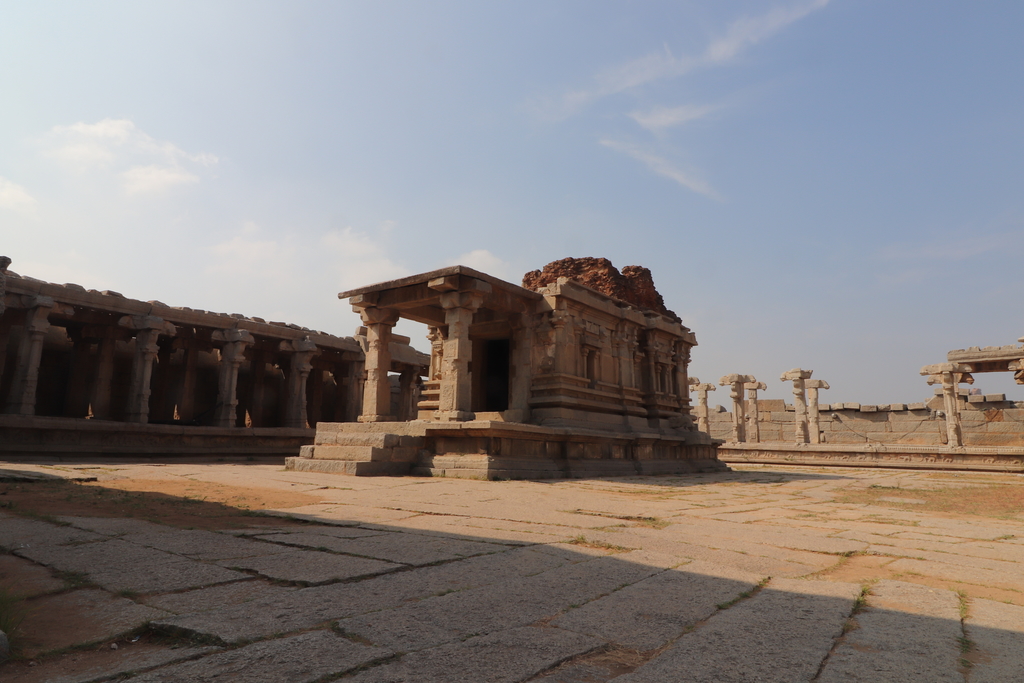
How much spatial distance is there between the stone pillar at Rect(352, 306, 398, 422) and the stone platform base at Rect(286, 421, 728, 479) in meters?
1.05

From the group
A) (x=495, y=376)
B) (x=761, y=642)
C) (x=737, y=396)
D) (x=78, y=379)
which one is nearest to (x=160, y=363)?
(x=78, y=379)

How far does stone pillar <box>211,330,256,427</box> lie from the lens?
676 inches

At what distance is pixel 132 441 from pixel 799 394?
941 inches

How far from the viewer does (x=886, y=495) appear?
362 inches

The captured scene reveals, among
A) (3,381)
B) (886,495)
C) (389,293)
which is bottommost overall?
(886,495)

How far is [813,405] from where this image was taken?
85.4 feet

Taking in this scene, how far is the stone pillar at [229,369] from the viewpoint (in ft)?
56.3

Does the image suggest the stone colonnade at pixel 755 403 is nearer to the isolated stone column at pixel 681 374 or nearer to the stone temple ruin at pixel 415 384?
the stone temple ruin at pixel 415 384

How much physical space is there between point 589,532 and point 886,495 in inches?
271

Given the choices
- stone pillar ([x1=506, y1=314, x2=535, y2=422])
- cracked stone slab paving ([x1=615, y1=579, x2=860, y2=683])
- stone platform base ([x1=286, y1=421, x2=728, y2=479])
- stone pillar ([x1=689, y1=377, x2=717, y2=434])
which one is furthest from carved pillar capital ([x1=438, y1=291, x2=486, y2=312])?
stone pillar ([x1=689, y1=377, x2=717, y2=434])

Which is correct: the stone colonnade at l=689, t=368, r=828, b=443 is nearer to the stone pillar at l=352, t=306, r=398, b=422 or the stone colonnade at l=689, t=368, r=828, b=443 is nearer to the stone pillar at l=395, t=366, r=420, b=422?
the stone pillar at l=395, t=366, r=420, b=422

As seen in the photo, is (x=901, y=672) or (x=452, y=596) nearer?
(x=901, y=672)

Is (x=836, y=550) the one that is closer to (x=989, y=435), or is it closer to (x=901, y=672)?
(x=901, y=672)

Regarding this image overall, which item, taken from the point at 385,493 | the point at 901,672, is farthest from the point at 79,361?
the point at 901,672
